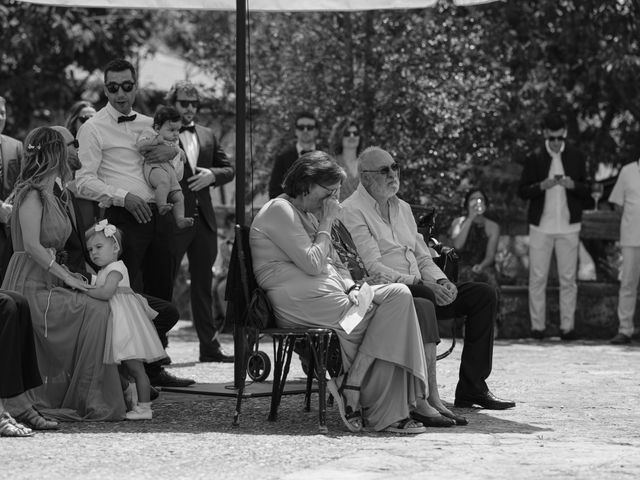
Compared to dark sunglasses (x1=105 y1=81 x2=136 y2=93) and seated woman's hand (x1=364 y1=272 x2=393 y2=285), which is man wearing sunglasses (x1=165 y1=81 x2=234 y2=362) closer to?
dark sunglasses (x1=105 y1=81 x2=136 y2=93)

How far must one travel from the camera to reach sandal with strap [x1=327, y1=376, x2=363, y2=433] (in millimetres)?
7781

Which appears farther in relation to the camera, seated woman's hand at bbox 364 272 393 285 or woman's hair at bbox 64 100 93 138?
woman's hair at bbox 64 100 93 138

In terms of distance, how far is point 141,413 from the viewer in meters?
8.20

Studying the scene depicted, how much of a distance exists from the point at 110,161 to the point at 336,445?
3.19 meters

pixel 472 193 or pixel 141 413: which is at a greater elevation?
pixel 472 193

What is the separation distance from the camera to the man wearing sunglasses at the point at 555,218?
14539 mm

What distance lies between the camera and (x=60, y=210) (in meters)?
8.33

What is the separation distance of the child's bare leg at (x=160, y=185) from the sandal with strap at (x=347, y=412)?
216 cm

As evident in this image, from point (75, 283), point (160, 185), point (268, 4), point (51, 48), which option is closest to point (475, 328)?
point (160, 185)

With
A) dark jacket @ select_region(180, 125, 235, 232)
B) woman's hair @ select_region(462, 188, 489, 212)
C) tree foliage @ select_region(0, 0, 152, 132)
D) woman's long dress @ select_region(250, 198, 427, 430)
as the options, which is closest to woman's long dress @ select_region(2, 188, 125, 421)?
woman's long dress @ select_region(250, 198, 427, 430)

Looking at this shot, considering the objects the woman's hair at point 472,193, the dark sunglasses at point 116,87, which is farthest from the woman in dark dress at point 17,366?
the woman's hair at point 472,193

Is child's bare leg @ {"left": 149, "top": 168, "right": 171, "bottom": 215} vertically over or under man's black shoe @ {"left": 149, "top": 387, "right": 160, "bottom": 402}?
over

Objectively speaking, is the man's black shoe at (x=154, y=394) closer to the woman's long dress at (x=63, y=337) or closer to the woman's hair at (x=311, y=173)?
the woman's long dress at (x=63, y=337)

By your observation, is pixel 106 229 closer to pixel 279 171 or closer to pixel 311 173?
pixel 311 173
